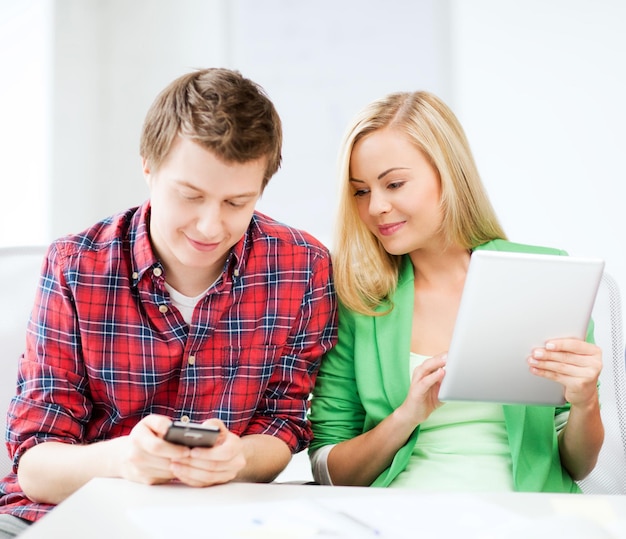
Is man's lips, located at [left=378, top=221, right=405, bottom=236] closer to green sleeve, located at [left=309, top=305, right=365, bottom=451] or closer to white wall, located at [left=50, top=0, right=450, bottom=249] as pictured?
green sleeve, located at [left=309, top=305, right=365, bottom=451]

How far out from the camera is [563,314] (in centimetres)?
121

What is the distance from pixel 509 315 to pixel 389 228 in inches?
15.9

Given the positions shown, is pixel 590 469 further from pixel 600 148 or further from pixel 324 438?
pixel 600 148

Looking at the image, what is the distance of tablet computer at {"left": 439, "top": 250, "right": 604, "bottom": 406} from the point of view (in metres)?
1.16

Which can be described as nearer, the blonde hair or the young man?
the young man

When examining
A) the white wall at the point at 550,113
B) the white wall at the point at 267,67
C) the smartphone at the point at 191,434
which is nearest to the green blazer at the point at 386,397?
the smartphone at the point at 191,434

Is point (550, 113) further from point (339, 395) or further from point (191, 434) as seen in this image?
point (191, 434)

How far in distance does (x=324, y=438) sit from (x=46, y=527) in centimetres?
80

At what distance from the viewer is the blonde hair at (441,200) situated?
153 cm

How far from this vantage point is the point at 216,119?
1.21 meters

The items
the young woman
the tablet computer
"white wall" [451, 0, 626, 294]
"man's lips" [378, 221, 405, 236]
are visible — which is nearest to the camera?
the tablet computer

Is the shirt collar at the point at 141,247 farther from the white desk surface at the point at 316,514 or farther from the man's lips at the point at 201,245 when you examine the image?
the white desk surface at the point at 316,514

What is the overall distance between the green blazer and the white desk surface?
40 centimetres

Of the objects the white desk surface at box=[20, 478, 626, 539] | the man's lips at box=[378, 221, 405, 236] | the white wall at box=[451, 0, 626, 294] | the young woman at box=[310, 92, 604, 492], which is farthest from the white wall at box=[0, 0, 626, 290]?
the white desk surface at box=[20, 478, 626, 539]
